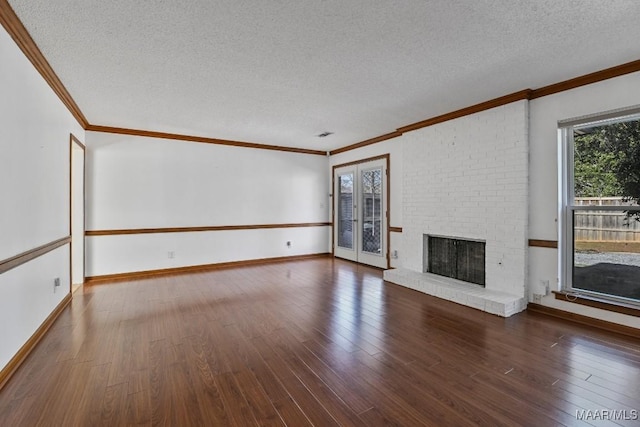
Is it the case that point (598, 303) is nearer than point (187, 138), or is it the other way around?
point (598, 303)

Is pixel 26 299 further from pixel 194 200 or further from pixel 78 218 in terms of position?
pixel 194 200

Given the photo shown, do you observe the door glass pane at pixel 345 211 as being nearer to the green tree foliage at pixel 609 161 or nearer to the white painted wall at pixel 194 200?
the white painted wall at pixel 194 200

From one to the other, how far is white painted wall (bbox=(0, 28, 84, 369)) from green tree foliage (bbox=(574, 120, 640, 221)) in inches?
201

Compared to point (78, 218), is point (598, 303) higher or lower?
lower

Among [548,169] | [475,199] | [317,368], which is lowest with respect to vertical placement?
[317,368]

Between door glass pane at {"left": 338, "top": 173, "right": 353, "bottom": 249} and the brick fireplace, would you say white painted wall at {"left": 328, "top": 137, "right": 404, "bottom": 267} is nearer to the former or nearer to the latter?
the brick fireplace

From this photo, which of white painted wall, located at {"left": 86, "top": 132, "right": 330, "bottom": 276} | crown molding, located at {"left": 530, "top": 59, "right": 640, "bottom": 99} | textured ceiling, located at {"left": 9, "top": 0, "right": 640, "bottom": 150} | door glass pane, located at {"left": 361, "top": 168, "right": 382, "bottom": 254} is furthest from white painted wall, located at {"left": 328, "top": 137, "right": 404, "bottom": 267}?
crown molding, located at {"left": 530, "top": 59, "right": 640, "bottom": 99}

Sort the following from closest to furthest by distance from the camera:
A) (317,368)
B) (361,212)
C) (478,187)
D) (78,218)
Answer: (317,368) < (478,187) < (78,218) < (361,212)

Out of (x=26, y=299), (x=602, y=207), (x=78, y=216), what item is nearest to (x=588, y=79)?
(x=602, y=207)

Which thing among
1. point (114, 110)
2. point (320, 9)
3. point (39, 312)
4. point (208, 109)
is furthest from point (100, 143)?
point (320, 9)

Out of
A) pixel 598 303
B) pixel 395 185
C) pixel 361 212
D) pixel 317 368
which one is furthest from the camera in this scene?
pixel 361 212

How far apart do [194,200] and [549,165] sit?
17.8 ft

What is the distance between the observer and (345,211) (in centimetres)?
688

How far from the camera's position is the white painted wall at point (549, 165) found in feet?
10.1
